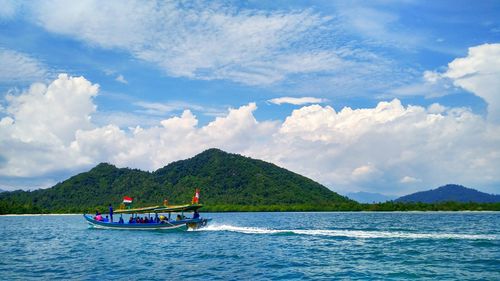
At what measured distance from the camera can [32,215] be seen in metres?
174

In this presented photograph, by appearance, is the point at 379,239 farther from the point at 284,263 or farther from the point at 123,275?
the point at 123,275

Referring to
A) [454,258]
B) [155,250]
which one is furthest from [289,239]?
[454,258]

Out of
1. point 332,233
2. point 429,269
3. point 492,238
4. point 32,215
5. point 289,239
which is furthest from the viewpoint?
point 32,215

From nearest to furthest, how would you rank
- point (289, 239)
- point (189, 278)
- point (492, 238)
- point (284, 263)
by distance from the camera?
point (189, 278), point (284, 263), point (492, 238), point (289, 239)

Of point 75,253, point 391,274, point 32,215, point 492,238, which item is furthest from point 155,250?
point 32,215

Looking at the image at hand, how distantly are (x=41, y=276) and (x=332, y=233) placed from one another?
38589 millimetres

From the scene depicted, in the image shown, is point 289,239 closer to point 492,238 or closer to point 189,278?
point 492,238

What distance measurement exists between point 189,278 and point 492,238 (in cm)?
3734

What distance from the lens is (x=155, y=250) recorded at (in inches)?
1762

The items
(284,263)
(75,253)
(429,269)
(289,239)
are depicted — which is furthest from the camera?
(289,239)

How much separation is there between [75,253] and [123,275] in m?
15.5

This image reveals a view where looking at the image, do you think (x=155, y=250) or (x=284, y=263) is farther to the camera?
(x=155, y=250)

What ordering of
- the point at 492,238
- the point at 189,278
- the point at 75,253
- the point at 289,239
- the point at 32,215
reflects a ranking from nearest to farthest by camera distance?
the point at 189,278
the point at 75,253
the point at 492,238
the point at 289,239
the point at 32,215

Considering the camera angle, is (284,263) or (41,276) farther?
(284,263)
